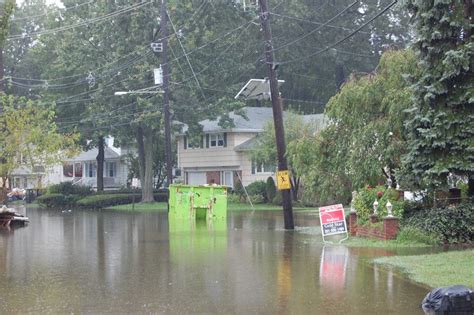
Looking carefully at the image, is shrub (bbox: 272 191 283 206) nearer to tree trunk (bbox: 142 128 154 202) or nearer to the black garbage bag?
tree trunk (bbox: 142 128 154 202)

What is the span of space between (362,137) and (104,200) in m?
30.1

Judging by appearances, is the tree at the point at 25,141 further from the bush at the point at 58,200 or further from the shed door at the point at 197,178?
the shed door at the point at 197,178

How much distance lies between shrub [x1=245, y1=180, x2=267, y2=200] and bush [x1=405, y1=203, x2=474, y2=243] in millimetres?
29699

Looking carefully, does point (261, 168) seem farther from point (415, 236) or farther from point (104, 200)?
point (415, 236)

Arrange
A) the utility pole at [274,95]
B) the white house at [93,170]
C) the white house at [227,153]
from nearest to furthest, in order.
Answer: the utility pole at [274,95] → the white house at [227,153] → the white house at [93,170]

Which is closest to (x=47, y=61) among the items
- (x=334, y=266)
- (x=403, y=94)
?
(x=403, y=94)

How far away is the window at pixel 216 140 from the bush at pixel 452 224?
35.1 metres

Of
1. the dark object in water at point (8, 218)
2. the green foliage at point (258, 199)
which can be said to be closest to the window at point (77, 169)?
the green foliage at point (258, 199)

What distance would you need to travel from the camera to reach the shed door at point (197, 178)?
55.9 meters

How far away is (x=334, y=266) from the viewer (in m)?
15.6

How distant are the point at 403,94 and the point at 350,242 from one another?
175 inches

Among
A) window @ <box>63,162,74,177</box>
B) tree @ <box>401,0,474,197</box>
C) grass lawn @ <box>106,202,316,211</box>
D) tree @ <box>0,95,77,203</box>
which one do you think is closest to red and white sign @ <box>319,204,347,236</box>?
tree @ <box>401,0,474,197</box>

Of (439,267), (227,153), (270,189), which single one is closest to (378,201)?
(439,267)

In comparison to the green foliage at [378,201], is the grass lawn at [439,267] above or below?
below
